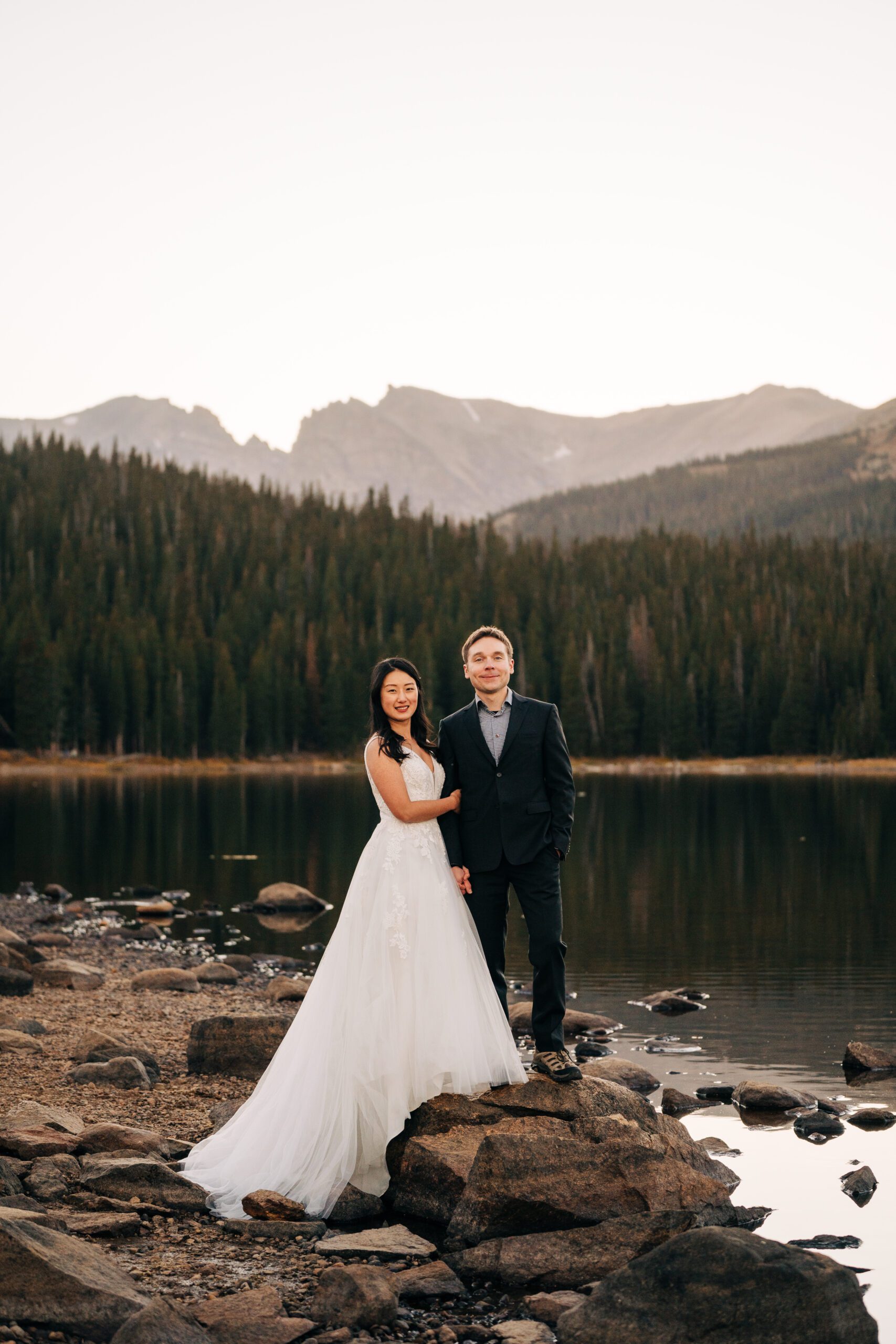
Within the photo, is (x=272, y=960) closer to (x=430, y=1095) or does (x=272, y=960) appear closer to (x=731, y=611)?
(x=430, y=1095)

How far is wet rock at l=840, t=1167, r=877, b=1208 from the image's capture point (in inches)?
471

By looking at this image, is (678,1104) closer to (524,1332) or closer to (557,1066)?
(557,1066)

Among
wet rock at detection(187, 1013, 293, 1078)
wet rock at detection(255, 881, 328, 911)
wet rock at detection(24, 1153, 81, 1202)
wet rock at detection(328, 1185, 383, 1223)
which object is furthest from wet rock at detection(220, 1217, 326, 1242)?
wet rock at detection(255, 881, 328, 911)

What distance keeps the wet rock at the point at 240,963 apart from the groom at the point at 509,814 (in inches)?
582

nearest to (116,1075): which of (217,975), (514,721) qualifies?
(514,721)

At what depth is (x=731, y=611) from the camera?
141 metres

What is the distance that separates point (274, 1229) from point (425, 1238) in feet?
3.73

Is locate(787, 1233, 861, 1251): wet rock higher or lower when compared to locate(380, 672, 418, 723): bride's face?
lower

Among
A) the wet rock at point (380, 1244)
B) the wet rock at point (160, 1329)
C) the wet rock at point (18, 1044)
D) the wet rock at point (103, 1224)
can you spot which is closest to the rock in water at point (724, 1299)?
the wet rock at point (380, 1244)

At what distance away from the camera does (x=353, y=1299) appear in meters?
8.12

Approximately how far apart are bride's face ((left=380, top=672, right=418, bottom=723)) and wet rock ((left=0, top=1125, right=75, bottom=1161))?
14.2ft

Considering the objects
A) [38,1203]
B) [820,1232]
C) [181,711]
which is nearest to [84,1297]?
[38,1203]

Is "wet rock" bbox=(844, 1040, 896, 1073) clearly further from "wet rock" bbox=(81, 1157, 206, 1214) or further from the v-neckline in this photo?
"wet rock" bbox=(81, 1157, 206, 1214)

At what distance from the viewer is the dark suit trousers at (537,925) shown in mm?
10391
